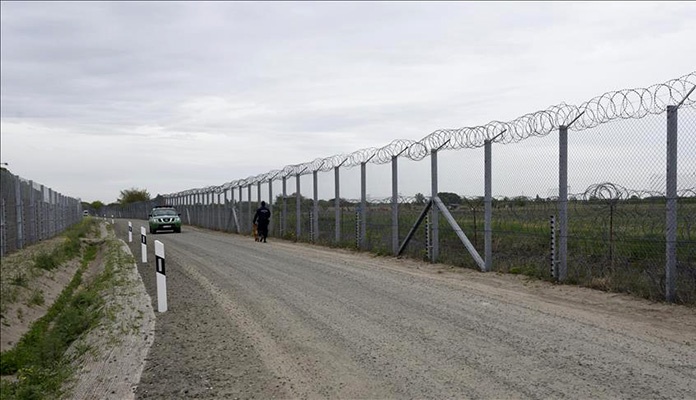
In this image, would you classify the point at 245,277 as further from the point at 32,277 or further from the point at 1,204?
the point at 1,204

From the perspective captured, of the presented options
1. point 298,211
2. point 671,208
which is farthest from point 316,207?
point 671,208

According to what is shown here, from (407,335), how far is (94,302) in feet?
24.9

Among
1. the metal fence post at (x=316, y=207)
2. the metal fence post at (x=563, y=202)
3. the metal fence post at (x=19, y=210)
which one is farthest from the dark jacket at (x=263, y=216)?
the metal fence post at (x=563, y=202)

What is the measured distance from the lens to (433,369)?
606 cm

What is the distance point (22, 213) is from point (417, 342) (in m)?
20.0

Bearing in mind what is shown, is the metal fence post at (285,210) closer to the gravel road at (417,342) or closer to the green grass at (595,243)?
the green grass at (595,243)

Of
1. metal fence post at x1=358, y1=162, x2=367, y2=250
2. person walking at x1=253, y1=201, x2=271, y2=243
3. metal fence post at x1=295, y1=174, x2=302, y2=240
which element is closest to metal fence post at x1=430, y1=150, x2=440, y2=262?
metal fence post at x1=358, y1=162, x2=367, y2=250

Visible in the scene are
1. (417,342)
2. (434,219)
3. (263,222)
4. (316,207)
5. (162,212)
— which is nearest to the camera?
(417,342)

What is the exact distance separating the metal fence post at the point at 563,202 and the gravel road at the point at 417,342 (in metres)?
0.50

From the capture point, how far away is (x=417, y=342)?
23.6ft

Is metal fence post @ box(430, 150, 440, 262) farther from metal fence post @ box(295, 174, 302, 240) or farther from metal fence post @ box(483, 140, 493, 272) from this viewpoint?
metal fence post @ box(295, 174, 302, 240)

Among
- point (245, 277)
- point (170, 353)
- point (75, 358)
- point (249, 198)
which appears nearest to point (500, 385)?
point (170, 353)

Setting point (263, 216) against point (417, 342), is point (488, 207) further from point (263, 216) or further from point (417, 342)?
point (263, 216)

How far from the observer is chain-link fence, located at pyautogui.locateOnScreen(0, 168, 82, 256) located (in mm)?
19828
